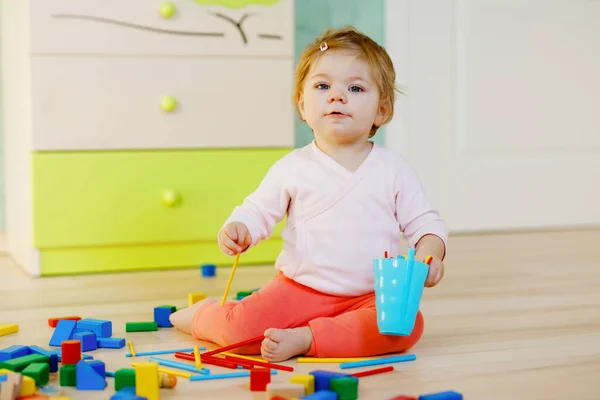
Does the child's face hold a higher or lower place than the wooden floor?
higher

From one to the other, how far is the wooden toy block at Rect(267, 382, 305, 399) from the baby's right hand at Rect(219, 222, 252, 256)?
31 cm

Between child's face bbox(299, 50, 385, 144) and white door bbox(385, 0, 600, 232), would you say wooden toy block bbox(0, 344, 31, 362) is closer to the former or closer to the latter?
child's face bbox(299, 50, 385, 144)

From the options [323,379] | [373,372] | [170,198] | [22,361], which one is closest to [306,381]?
[323,379]

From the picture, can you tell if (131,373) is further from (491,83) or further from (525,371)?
(491,83)

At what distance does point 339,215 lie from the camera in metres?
1.26

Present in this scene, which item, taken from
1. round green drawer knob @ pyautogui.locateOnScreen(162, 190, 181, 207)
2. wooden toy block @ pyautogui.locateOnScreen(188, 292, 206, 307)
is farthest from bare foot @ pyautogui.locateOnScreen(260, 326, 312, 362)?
round green drawer knob @ pyautogui.locateOnScreen(162, 190, 181, 207)

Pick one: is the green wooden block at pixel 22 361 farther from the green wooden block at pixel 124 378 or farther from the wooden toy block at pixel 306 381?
the wooden toy block at pixel 306 381

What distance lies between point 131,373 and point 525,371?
489 mm

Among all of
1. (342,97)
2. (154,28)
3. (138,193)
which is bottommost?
(138,193)

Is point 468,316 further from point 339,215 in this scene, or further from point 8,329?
point 8,329

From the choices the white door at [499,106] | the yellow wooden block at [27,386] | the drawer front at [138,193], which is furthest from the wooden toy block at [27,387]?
the white door at [499,106]

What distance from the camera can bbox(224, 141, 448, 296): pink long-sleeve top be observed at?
1255 mm

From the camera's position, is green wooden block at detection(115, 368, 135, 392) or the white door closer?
green wooden block at detection(115, 368, 135, 392)

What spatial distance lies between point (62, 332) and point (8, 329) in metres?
0.13
